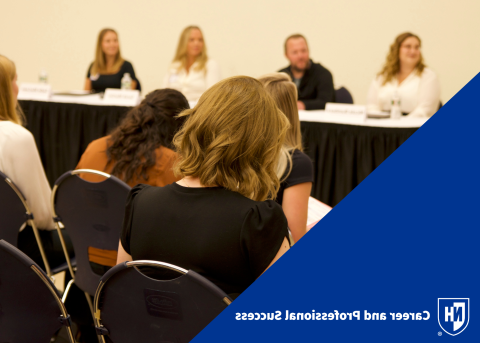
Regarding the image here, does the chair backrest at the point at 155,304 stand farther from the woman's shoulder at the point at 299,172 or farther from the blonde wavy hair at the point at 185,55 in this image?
the blonde wavy hair at the point at 185,55

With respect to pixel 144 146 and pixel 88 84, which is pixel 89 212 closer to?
pixel 144 146

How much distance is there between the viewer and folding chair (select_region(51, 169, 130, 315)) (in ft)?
4.79

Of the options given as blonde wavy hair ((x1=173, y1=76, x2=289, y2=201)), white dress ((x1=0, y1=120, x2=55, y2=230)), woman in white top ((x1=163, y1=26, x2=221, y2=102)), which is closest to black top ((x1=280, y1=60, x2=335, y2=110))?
woman in white top ((x1=163, y1=26, x2=221, y2=102))

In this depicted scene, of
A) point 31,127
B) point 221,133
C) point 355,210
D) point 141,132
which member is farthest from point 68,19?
point 355,210

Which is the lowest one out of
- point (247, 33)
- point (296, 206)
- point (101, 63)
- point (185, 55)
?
point (296, 206)

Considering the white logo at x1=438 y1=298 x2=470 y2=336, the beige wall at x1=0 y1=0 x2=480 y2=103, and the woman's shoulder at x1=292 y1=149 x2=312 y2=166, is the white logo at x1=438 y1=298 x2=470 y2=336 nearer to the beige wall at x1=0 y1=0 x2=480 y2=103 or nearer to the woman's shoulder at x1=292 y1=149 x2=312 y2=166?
A: the woman's shoulder at x1=292 y1=149 x2=312 y2=166

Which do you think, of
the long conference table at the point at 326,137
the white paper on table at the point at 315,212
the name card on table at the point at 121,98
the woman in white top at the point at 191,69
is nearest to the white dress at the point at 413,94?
the long conference table at the point at 326,137

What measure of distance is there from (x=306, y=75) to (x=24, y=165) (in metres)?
2.96

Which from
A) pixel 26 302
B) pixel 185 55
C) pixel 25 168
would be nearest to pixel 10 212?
pixel 25 168

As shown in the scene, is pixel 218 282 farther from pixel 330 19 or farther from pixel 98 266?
pixel 330 19

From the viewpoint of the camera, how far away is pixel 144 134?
167 centimetres

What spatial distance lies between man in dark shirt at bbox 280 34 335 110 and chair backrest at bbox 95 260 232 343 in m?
3.21

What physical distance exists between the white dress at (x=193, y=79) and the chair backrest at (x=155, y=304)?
3.52 metres
